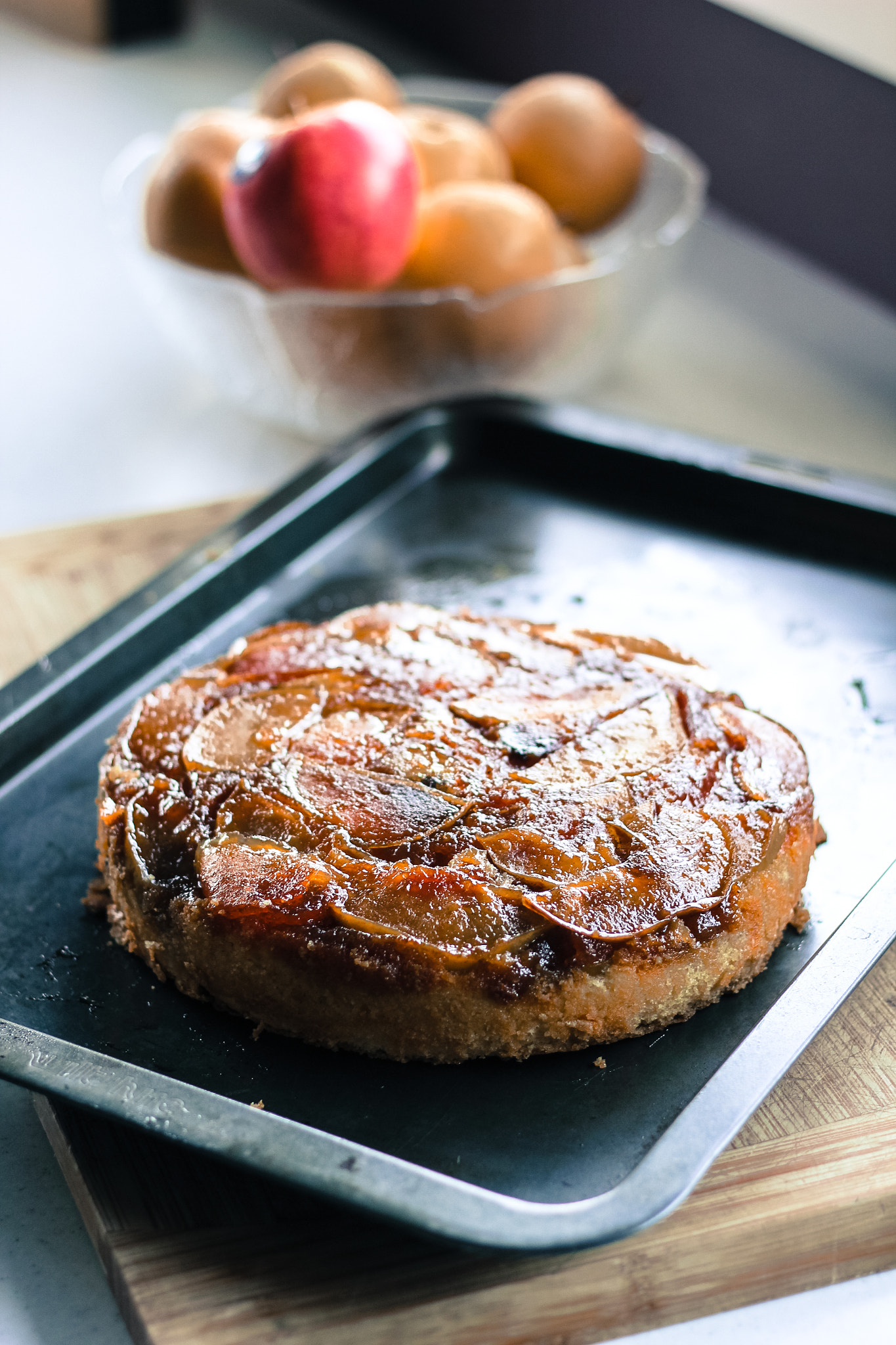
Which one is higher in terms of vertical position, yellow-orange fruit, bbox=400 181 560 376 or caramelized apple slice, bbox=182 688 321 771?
yellow-orange fruit, bbox=400 181 560 376

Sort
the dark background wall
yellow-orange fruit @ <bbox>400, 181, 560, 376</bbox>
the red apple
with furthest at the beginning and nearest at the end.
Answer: the dark background wall → yellow-orange fruit @ <bbox>400, 181, 560, 376</bbox> → the red apple

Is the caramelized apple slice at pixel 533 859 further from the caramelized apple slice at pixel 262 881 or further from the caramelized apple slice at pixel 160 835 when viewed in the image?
the caramelized apple slice at pixel 160 835

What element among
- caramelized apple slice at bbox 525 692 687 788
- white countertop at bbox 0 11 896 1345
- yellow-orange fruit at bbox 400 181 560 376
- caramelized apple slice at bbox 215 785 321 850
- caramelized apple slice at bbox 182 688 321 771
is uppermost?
yellow-orange fruit at bbox 400 181 560 376

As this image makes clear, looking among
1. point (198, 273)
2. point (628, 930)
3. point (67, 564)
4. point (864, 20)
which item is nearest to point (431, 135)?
point (198, 273)

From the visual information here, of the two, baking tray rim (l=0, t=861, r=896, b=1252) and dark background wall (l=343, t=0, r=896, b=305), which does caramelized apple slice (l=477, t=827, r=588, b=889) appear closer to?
baking tray rim (l=0, t=861, r=896, b=1252)

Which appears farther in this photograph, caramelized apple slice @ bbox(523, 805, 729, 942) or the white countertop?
the white countertop

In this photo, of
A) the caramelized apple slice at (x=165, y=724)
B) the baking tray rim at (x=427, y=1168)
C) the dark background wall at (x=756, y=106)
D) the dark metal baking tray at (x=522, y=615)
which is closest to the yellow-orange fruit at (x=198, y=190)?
→ the dark metal baking tray at (x=522, y=615)

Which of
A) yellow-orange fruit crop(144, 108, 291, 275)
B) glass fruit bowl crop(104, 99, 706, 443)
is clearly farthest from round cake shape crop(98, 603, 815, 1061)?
yellow-orange fruit crop(144, 108, 291, 275)

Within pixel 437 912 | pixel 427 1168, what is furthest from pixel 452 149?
pixel 427 1168
